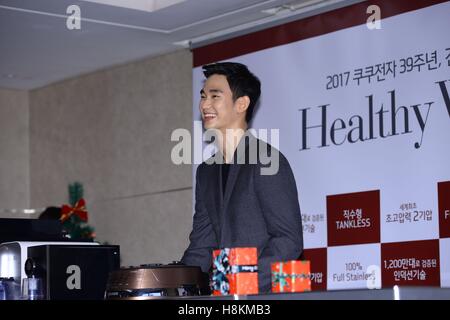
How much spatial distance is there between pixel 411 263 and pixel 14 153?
11.5 feet

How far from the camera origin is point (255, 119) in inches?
198

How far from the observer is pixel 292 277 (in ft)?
6.64

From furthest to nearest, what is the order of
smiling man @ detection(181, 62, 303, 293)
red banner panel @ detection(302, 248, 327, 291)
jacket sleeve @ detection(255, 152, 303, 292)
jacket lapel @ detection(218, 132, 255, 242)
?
red banner panel @ detection(302, 248, 327, 291), jacket lapel @ detection(218, 132, 255, 242), smiling man @ detection(181, 62, 303, 293), jacket sleeve @ detection(255, 152, 303, 292)

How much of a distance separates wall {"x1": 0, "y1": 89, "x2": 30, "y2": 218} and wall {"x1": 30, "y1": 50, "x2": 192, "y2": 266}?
8 cm

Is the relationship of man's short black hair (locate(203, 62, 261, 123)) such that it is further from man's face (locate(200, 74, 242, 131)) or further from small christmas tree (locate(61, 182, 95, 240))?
small christmas tree (locate(61, 182, 95, 240))

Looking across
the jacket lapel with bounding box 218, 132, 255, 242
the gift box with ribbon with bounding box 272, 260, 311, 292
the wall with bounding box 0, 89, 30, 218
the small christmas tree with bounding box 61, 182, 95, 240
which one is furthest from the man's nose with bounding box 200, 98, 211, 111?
the wall with bounding box 0, 89, 30, 218

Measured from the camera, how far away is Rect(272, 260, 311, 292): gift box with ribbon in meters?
2.03

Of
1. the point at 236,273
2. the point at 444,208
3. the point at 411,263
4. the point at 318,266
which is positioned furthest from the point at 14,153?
the point at 236,273

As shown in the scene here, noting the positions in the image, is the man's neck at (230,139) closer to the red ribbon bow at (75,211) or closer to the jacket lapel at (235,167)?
the jacket lapel at (235,167)

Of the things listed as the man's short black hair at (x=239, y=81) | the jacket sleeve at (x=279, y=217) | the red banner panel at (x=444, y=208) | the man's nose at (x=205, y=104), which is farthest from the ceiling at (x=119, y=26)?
the jacket sleeve at (x=279, y=217)

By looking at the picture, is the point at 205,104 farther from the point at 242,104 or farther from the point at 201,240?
the point at 201,240

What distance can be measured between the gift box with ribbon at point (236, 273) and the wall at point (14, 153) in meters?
4.71
